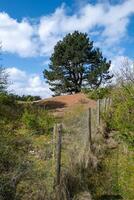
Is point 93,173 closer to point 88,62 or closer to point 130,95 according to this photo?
point 130,95

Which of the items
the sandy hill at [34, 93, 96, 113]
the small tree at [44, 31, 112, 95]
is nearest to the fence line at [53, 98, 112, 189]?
the sandy hill at [34, 93, 96, 113]

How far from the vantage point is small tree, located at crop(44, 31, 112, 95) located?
53844mm

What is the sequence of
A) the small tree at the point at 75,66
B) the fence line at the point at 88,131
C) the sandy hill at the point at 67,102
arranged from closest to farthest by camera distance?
the fence line at the point at 88,131, the sandy hill at the point at 67,102, the small tree at the point at 75,66

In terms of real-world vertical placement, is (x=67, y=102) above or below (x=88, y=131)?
above

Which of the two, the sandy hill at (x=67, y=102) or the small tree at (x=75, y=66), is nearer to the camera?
the sandy hill at (x=67, y=102)

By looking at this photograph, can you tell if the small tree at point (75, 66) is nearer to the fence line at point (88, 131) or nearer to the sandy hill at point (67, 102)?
the sandy hill at point (67, 102)

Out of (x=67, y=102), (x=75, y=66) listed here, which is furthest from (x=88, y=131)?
(x=75, y=66)

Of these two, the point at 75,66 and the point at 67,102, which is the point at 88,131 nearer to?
the point at 67,102

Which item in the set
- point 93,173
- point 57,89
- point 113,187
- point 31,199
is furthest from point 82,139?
point 57,89

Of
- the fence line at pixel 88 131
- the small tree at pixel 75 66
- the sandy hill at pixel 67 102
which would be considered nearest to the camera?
the fence line at pixel 88 131

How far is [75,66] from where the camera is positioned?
178 ft

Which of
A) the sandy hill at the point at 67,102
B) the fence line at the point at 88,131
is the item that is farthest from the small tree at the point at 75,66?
the fence line at the point at 88,131

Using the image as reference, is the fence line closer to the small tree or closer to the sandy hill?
the sandy hill

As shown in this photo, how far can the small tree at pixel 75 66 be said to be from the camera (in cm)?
5384
